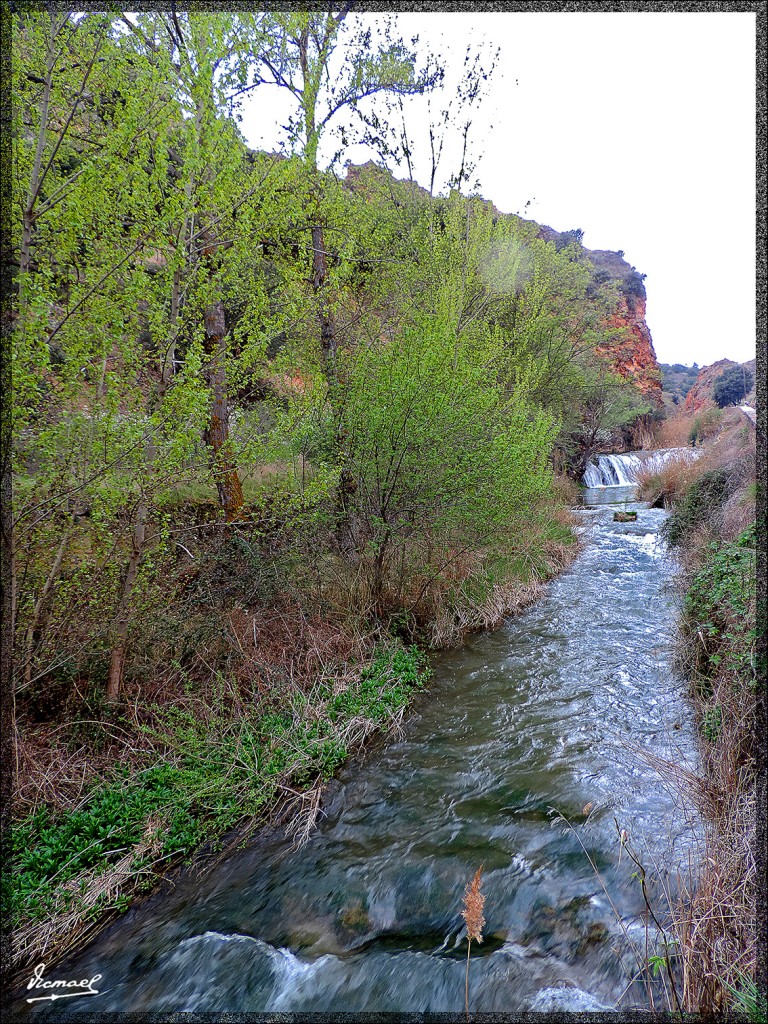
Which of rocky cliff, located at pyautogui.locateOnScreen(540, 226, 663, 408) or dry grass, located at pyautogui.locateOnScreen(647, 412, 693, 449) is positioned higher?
rocky cliff, located at pyautogui.locateOnScreen(540, 226, 663, 408)

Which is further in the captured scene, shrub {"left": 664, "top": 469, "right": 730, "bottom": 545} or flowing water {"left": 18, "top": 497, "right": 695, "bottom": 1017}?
shrub {"left": 664, "top": 469, "right": 730, "bottom": 545}

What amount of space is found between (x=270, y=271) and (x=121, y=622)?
27.4 ft

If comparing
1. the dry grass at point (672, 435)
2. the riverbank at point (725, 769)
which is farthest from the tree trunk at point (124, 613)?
the dry grass at point (672, 435)

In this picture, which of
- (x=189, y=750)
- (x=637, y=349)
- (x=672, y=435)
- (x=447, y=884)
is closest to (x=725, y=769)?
(x=447, y=884)

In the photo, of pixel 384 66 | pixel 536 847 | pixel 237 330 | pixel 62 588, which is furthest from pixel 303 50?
pixel 536 847

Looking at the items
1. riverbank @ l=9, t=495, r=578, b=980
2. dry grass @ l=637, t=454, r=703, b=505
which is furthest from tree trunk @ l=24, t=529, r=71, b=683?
dry grass @ l=637, t=454, r=703, b=505

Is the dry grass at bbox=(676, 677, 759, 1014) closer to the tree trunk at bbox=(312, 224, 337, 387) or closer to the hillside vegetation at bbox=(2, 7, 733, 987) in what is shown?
the hillside vegetation at bbox=(2, 7, 733, 987)

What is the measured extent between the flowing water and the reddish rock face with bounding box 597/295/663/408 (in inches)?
1399

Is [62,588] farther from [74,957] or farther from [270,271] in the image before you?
[270,271]

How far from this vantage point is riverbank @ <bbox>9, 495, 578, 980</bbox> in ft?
9.66

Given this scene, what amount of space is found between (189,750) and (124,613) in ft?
4.17

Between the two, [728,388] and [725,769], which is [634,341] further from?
[725,769]

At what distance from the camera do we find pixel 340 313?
7.75 metres

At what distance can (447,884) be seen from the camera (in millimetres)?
3047
